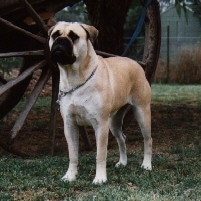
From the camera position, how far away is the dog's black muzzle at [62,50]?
5.00 m

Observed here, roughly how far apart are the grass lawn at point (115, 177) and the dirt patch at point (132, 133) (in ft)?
0.31

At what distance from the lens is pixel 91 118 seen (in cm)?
532

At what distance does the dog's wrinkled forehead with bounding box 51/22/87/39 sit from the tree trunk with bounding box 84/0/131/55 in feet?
12.2

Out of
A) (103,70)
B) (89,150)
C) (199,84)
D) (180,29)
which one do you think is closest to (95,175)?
(103,70)

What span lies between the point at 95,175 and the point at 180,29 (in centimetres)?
2363

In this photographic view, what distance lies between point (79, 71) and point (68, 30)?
0.41 m

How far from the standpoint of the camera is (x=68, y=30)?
5.13 metres

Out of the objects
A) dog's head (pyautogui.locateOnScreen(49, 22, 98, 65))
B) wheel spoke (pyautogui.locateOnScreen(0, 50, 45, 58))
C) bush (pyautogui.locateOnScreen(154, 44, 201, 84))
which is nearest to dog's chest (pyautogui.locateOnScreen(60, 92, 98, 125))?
dog's head (pyautogui.locateOnScreen(49, 22, 98, 65))

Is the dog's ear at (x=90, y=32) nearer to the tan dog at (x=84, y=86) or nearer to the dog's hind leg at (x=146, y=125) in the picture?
the tan dog at (x=84, y=86)

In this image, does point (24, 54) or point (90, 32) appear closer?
point (90, 32)

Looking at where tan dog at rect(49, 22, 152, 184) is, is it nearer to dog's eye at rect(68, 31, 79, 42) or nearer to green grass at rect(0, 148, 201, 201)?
dog's eye at rect(68, 31, 79, 42)

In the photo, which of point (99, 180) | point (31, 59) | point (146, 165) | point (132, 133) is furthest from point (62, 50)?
→ point (132, 133)

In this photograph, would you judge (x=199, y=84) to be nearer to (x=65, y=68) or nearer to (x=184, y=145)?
(x=184, y=145)

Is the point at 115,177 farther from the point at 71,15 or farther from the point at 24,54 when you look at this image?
the point at 71,15
